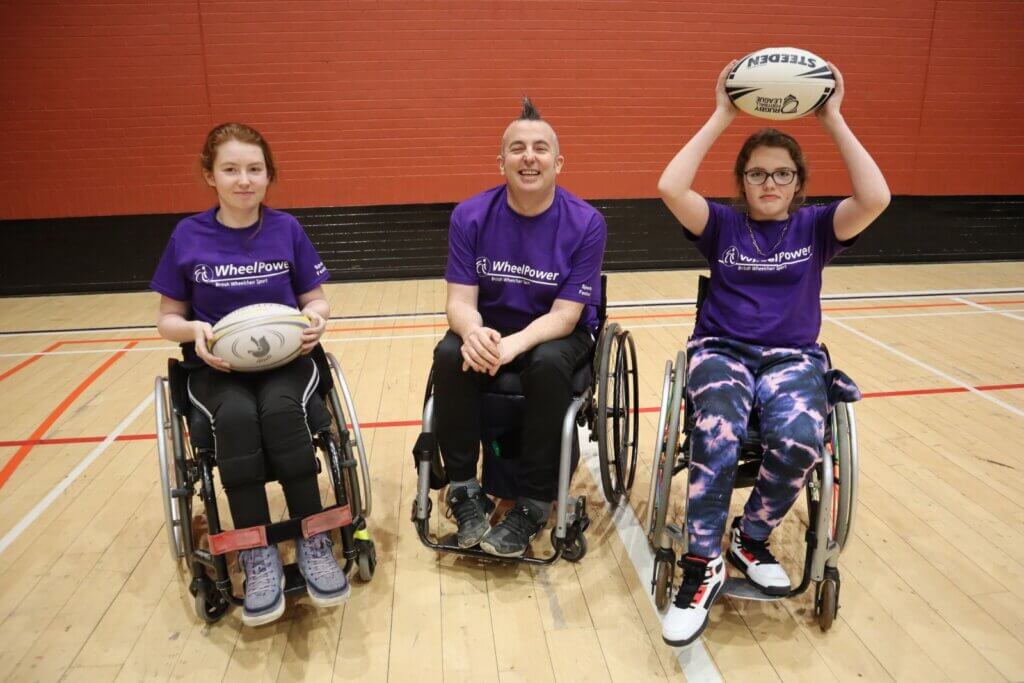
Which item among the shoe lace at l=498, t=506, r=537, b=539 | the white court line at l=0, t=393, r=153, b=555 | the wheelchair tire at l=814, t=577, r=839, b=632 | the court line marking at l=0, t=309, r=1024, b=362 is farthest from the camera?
the court line marking at l=0, t=309, r=1024, b=362

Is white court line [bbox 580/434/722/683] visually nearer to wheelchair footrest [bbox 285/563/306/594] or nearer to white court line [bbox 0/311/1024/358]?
wheelchair footrest [bbox 285/563/306/594]

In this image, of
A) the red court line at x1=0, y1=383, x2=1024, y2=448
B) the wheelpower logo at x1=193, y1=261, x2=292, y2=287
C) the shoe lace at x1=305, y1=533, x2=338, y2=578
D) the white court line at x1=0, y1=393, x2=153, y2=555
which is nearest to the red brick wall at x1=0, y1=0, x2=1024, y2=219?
the white court line at x1=0, y1=393, x2=153, y2=555

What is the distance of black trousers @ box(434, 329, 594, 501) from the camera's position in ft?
6.07

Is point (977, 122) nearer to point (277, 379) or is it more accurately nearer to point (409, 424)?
point (409, 424)

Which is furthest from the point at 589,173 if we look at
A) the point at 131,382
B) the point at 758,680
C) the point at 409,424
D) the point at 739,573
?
the point at 758,680

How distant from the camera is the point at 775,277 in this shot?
187cm

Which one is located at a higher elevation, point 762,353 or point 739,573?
point 762,353

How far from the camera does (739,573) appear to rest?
74.5 inches

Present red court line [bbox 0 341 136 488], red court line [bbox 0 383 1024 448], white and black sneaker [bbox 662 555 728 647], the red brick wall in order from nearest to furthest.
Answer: white and black sneaker [bbox 662 555 728 647], red court line [bbox 0 341 136 488], red court line [bbox 0 383 1024 448], the red brick wall

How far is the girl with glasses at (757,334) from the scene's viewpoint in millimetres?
1653

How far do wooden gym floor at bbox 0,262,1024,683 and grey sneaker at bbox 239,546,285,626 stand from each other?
0.14 m

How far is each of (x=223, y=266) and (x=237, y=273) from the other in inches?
1.5

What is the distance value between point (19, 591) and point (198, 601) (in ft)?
1.98

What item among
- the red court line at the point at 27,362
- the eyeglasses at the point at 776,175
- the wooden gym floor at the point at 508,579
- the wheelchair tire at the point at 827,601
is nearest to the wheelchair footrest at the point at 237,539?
the wooden gym floor at the point at 508,579
